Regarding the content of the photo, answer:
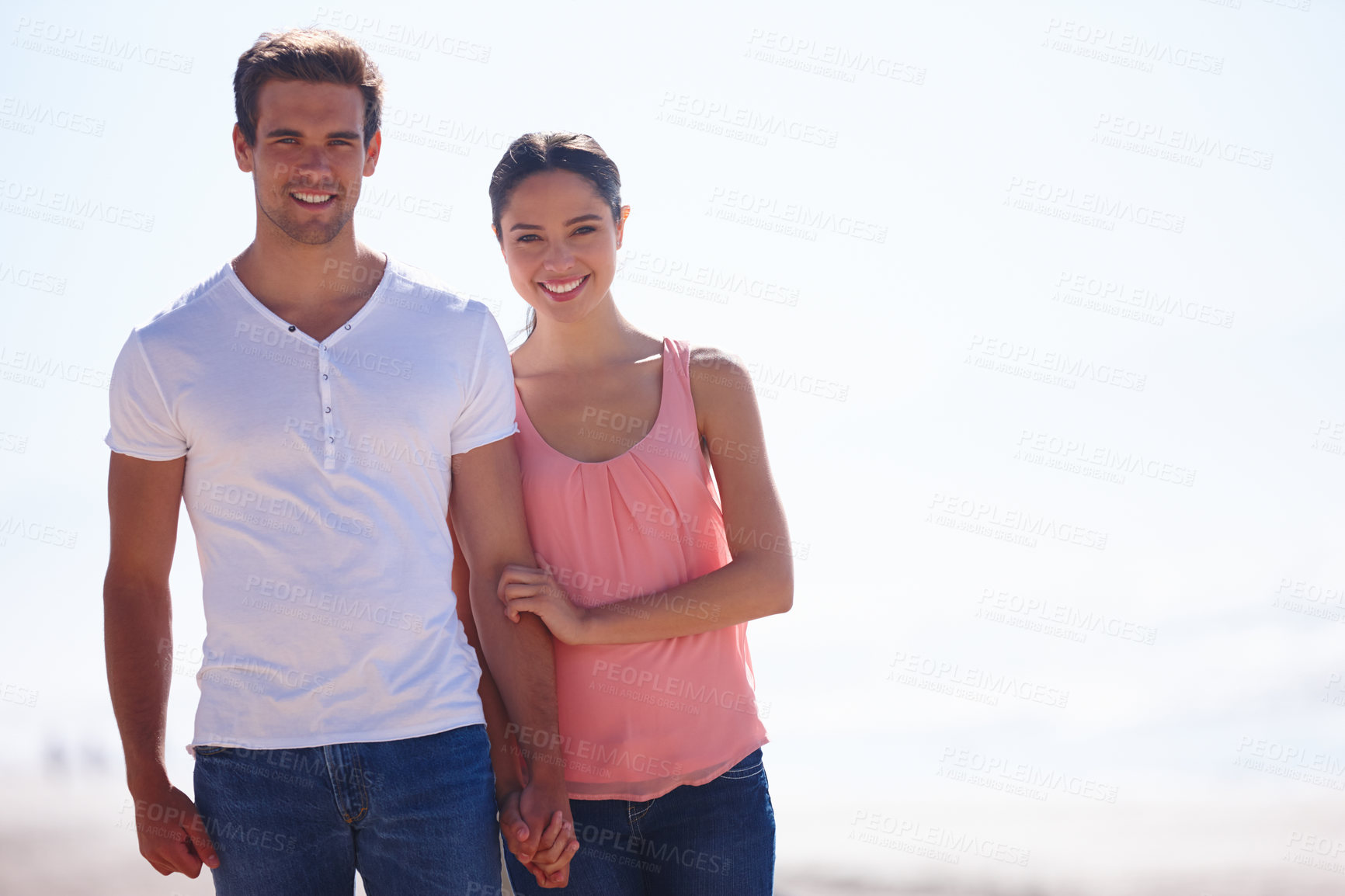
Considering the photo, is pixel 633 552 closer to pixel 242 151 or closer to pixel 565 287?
pixel 565 287

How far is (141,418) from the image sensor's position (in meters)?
1.87

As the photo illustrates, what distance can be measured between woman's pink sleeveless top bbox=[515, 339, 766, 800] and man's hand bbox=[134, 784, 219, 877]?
69 cm

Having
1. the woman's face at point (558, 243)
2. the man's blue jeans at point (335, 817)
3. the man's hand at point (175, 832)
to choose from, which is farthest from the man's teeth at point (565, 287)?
the man's hand at point (175, 832)

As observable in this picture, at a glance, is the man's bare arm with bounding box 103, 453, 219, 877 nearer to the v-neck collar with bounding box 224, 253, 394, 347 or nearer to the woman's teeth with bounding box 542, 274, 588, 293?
the v-neck collar with bounding box 224, 253, 394, 347

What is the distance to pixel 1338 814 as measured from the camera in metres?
10.9

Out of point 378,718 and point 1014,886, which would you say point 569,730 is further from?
point 1014,886

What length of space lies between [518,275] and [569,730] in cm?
104

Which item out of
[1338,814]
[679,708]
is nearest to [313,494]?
[679,708]

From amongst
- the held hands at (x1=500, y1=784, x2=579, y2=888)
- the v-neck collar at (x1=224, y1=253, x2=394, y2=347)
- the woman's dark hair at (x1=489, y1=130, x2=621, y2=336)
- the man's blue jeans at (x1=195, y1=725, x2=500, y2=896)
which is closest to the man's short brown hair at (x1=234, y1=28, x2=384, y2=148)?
the v-neck collar at (x1=224, y1=253, x2=394, y2=347)

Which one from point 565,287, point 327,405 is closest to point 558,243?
point 565,287

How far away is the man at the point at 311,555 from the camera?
1807mm

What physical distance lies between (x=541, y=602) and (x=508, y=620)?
0.09 meters

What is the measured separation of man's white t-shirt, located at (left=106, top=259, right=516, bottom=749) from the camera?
6.01 feet

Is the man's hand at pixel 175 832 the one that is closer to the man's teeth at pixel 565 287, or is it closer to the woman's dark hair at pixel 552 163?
the man's teeth at pixel 565 287
